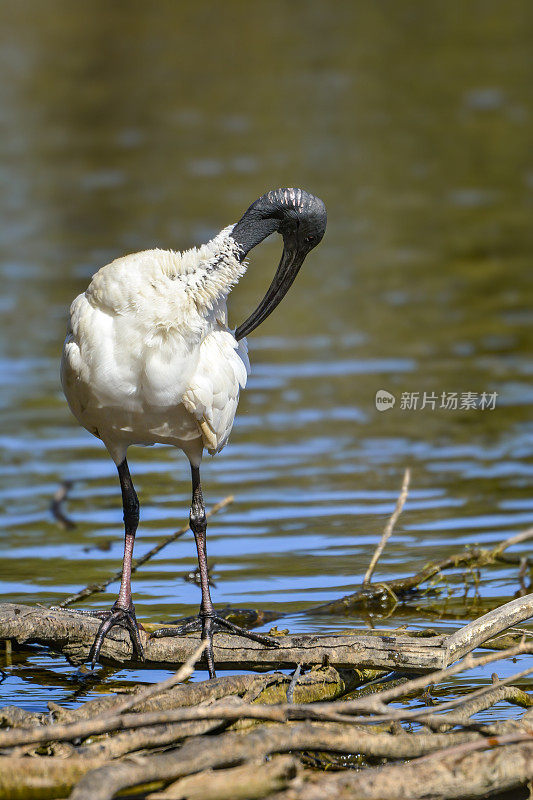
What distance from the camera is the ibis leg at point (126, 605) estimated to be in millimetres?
7164

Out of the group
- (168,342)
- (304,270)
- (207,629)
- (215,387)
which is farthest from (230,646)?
(304,270)

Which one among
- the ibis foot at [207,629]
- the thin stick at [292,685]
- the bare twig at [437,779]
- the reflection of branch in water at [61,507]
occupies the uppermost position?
the reflection of branch in water at [61,507]

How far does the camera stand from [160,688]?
17.3 ft

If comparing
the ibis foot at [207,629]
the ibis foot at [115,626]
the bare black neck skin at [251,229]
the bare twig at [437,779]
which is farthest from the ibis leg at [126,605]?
the bare twig at [437,779]

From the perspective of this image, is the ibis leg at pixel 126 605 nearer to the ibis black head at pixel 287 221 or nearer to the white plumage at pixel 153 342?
the white plumage at pixel 153 342

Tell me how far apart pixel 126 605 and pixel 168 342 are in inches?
58.0

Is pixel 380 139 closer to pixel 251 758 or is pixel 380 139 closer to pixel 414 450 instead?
pixel 414 450

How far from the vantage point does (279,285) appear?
7.87m

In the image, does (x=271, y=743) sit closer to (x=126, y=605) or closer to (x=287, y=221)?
(x=126, y=605)

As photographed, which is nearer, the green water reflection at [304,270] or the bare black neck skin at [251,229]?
the bare black neck skin at [251,229]

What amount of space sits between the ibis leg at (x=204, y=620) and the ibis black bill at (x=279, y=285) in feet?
2.94

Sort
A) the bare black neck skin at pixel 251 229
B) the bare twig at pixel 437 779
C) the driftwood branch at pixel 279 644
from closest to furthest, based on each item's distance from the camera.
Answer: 1. the bare twig at pixel 437 779
2. the driftwood branch at pixel 279 644
3. the bare black neck skin at pixel 251 229

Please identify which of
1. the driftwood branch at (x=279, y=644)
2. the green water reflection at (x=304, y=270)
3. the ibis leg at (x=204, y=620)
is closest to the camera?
the driftwood branch at (x=279, y=644)

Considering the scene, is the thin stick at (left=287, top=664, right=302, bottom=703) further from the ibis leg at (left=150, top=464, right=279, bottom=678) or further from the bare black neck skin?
the bare black neck skin
